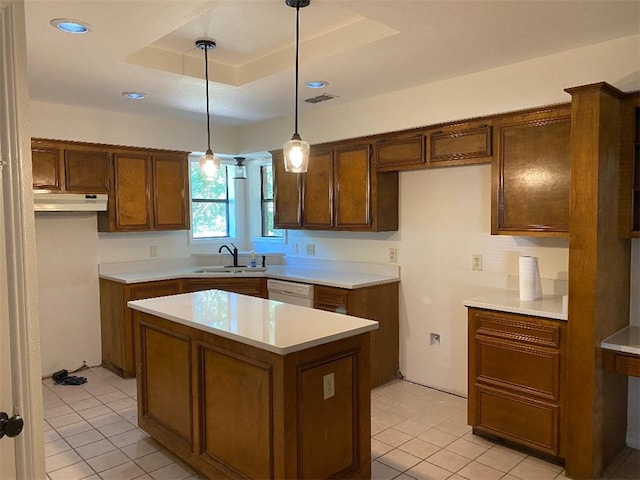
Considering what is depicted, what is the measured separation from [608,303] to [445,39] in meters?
1.76

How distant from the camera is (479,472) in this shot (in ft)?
9.02

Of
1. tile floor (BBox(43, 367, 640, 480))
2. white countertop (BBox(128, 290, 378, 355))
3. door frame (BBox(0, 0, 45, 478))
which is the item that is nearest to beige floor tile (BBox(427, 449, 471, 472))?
tile floor (BBox(43, 367, 640, 480))

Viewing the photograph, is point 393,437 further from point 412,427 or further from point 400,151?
point 400,151

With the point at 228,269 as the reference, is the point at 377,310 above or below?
below


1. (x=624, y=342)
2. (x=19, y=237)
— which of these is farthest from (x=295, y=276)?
(x=19, y=237)

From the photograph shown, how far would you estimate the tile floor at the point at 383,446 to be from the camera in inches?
109

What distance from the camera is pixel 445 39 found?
9.02ft

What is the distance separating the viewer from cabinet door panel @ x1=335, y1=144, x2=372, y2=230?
419 centimetres

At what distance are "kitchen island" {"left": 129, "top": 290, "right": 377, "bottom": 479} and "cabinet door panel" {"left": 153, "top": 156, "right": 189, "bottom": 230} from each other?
203 cm

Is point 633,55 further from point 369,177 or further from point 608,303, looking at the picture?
point 369,177

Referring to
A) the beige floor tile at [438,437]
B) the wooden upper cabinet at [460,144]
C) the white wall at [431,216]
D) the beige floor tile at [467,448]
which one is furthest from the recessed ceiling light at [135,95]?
the beige floor tile at [467,448]

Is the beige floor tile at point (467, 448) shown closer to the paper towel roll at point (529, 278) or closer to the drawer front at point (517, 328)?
the drawer front at point (517, 328)

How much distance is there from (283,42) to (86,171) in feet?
7.63

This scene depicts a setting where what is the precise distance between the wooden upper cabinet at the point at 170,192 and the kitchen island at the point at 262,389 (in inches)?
79.6
